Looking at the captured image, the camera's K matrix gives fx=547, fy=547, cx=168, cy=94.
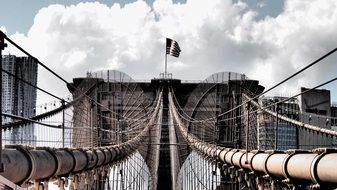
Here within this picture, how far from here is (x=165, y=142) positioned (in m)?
35.9

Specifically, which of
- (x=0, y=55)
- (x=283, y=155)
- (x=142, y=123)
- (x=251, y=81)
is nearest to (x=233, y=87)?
(x=251, y=81)

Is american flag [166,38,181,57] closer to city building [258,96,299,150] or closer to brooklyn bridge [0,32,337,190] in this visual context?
brooklyn bridge [0,32,337,190]

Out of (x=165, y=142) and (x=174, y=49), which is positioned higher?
(x=174, y=49)

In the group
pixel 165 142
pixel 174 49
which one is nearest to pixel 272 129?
pixel 165 142

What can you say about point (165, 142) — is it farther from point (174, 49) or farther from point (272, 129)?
point (272, 129)

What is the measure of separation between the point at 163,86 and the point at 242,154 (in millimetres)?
28991

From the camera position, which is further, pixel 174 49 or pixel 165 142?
pixel 165 142

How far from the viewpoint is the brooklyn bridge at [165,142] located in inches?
204

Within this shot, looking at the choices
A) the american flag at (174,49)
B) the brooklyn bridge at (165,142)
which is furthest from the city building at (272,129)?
the american flag at (174,49)

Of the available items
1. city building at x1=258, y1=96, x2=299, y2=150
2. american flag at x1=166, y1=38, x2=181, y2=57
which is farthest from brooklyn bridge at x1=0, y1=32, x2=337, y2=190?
american flag at x1=166, y1=38, x2=181, y2=57

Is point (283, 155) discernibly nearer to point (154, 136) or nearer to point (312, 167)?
point (312, 167)

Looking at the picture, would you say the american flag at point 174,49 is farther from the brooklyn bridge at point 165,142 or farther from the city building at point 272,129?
the city building at point 272,129

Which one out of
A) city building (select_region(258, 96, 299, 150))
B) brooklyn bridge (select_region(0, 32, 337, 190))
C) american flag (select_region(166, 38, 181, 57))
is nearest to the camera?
brooklyn bridge (select_region(0, 32, 337, 190))

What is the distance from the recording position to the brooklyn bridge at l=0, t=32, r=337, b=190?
5188 millimetres
